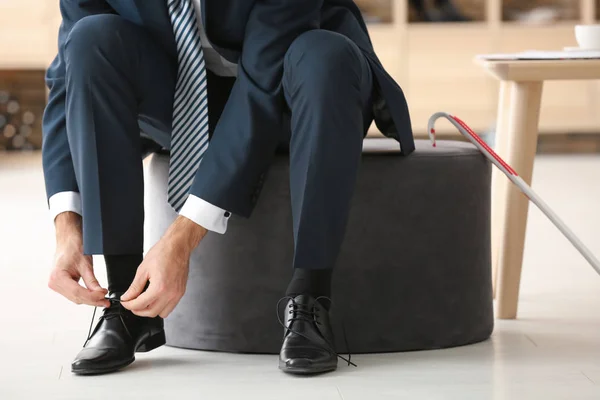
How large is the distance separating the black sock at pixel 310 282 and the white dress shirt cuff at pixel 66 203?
0.36m

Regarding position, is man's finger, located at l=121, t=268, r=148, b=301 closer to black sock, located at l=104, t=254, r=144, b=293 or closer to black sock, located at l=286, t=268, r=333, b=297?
black sock, located at l=104, t=254, r=144, b=293

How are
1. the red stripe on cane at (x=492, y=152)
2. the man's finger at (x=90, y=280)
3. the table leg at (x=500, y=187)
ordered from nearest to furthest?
1. the man's finger at (x=90, y=280)
2. the red stripe on cane at (x=492, y=152)
3. the table leg at (x=500, y=187)

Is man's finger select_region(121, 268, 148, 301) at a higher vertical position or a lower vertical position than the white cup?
lower

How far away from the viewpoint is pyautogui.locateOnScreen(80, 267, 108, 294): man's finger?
1519 mm

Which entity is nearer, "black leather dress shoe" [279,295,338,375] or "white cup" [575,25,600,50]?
"black leather dress shoe" [279,295,338,375]

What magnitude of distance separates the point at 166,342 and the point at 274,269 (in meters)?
0.25

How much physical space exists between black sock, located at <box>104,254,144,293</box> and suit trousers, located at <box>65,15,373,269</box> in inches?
0.6

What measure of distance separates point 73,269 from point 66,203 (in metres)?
0.12

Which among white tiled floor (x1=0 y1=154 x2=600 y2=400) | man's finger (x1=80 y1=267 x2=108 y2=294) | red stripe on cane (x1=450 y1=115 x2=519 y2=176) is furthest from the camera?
red stripe on cane (x1=450 y1=115 x2=519 y2=176)

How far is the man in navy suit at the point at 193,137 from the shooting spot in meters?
1.46

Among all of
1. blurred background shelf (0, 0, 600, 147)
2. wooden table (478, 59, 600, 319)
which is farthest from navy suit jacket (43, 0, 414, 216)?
blurred background shelf (0, 0, 600, 147)

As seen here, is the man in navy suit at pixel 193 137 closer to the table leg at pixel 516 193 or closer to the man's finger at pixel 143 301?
the man's finger at pixel 143 301

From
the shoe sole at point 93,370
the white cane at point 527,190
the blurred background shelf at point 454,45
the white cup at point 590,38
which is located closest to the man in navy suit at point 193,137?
the shoe sole at point 93,370

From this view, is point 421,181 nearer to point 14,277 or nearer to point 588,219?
point 14,277
